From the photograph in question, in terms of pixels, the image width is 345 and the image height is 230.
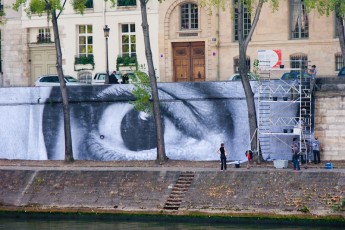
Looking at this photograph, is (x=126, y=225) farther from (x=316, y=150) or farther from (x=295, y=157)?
(x=316, y=150)

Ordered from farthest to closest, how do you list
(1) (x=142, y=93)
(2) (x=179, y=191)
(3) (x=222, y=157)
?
1. (1) (x=142, y=93)
2. (3) (x=222, y=157)
3. (2) (x=179, y=191)

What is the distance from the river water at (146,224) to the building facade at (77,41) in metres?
21.1

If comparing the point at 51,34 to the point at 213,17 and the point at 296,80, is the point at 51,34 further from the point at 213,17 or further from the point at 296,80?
the point at 296,80

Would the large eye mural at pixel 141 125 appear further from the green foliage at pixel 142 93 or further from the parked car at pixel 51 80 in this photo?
the parked car at pixel 51 80

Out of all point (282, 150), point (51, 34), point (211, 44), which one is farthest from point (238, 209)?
point (51, 34)

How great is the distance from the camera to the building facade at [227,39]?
242ft

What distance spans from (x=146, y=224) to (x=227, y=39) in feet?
75.3

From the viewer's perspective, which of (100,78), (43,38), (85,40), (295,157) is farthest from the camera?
(43,38)

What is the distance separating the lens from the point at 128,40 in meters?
79.1

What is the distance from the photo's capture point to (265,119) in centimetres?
6462

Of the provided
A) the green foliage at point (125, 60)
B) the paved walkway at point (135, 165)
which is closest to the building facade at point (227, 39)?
the green foliage at point (125, 60)

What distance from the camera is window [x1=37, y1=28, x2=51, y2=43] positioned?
81688mm

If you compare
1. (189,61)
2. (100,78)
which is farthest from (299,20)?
(100,78)

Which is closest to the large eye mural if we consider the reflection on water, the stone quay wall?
the stone quay wall
